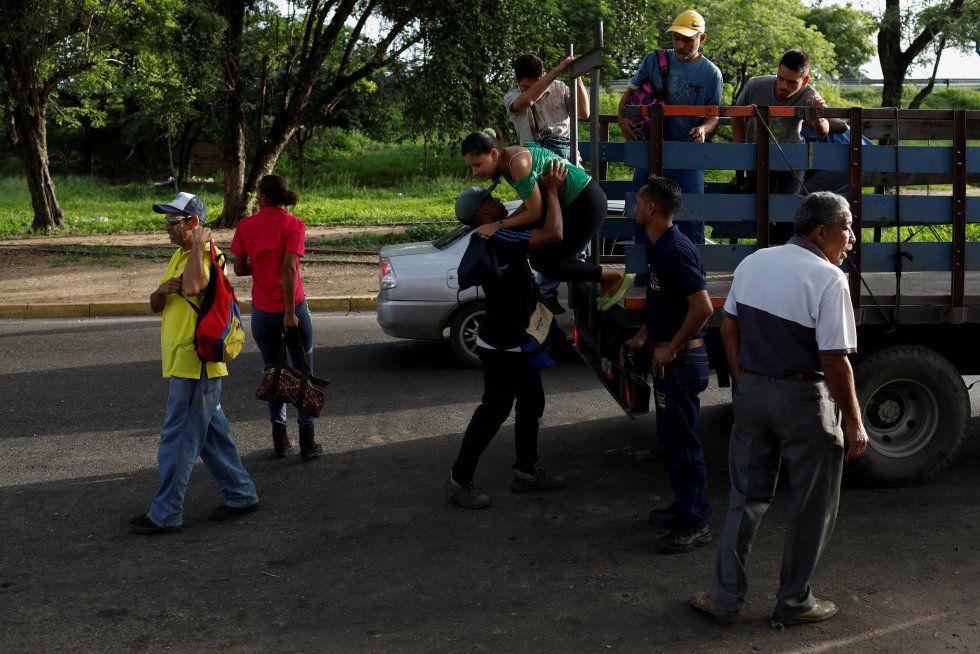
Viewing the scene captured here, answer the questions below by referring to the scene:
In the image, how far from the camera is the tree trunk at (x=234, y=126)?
66.0 feet

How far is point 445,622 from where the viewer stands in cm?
447

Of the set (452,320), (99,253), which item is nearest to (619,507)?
(452,320)

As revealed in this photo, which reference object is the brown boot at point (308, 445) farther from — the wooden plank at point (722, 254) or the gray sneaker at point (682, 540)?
the wooden plank at point (722, 254)

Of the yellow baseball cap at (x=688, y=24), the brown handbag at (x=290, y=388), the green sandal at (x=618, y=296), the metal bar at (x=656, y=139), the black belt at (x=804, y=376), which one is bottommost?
the brown handbag at (x=290, y=388)

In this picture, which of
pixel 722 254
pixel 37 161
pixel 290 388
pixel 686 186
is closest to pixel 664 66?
pixel 686 186

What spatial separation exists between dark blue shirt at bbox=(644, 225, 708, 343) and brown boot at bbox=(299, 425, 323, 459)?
8.44 feet

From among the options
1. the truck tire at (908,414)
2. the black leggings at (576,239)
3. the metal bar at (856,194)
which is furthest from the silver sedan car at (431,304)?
the metal bar at (856,194)

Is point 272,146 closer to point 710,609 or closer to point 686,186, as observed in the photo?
point 686,186

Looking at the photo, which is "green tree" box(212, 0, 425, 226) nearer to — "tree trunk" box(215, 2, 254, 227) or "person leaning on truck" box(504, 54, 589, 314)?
"tree trunk" box(215, 2, 254, 227)

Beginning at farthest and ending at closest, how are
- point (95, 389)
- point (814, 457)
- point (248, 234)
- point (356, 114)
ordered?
→ 1. point (356, 114)
2. point (95, 389)
3. point (248, 234)
4. point (814, 457)

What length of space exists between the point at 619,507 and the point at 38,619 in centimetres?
296

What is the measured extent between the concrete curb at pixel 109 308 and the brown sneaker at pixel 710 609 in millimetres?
9256

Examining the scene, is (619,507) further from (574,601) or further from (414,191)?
(414,191)

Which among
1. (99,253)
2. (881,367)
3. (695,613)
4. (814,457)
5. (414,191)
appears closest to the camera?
(814,457)
